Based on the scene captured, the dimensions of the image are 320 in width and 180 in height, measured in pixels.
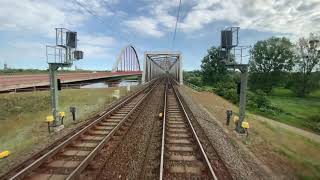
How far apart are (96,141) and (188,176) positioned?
15.5ft

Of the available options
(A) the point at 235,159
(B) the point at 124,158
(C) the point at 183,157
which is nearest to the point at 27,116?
(B) the point at 124,158

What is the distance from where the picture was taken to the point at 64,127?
13.6 metres

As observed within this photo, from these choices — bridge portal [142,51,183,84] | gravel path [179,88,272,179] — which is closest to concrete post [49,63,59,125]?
gravel path [179,88,272,179]

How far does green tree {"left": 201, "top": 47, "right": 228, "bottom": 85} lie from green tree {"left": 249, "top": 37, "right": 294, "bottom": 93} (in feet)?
29.5

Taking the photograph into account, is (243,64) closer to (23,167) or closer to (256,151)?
(256,151)

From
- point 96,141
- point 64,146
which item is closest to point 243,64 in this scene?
point 96,141

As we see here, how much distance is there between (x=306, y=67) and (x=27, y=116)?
209 feet

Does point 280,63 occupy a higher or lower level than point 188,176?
higher

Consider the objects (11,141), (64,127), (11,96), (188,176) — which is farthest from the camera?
(11,96)

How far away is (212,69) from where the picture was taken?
245ft

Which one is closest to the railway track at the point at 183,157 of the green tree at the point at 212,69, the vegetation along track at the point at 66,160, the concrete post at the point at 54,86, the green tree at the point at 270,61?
the vegetation along track at the point at 66,160

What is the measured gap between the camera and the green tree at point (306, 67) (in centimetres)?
5881

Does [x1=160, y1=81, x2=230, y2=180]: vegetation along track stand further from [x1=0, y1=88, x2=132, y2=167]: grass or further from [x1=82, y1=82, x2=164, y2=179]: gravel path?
[x1=0, y1=88, x2=132, y2=167]: grass

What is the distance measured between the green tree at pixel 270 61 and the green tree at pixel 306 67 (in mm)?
2158
